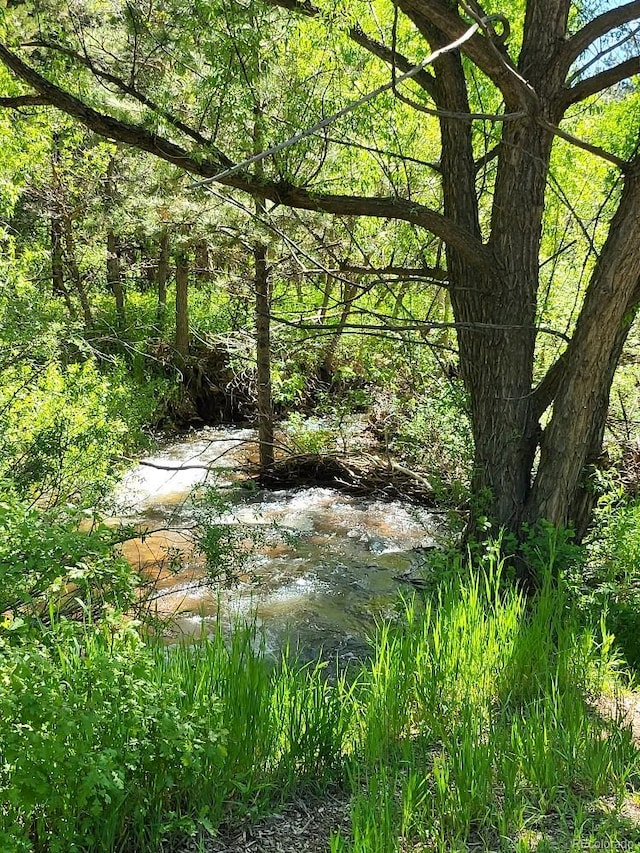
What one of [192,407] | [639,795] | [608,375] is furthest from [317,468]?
[639,795]

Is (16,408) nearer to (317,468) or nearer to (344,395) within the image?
(317,468)

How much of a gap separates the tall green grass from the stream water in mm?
1526

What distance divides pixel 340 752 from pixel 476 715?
570mm

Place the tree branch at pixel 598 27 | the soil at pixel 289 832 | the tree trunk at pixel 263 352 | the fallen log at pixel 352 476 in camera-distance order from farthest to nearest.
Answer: the fallen log at pixel 352 476 → the tree trunk at pixel 263 352 → the tree branch at pixel 598 27 → the soil at pixel 289 832

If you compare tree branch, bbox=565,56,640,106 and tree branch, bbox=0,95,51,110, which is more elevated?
tree branch, bbox=565,56,640,106

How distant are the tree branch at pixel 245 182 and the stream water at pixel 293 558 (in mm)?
1967

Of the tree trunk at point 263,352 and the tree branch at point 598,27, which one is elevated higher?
the tree branch at point 598,27

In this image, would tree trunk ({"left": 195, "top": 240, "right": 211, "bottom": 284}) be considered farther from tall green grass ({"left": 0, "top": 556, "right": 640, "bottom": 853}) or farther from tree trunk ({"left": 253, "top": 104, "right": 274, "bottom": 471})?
tall green grass ({"left": 0, "top": 556, "right": 640, "bottom": 853})

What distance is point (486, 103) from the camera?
22.1ft

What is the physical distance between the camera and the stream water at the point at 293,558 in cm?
551

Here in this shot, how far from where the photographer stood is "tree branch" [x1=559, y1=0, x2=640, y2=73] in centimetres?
421

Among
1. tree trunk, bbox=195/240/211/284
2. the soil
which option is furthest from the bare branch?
tree trunk, bbox=195/240/211/284

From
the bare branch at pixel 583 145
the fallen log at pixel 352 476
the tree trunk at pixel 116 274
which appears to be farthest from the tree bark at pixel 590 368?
the tree trunk at pixel 116 274

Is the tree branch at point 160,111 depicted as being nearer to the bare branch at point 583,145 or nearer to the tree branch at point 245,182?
the tree branch at point 245,182
